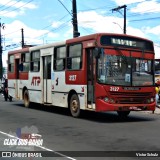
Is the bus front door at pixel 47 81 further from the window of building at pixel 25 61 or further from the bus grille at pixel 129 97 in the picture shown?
the bus grille at pixel 129 97

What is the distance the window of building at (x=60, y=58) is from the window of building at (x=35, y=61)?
2.11 m

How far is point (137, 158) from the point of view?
8.37 metres

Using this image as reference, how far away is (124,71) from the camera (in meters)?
14.9

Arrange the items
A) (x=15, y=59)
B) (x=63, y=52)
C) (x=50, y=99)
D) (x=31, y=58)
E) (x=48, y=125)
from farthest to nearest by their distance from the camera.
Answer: (x=15, y=59), (x=31, y=58), (x=50, y=99), (x=63, y=52), (x=48, y=125)

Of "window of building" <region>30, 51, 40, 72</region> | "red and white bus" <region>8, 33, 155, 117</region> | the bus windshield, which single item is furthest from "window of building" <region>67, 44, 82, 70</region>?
"window of building" <region>30, 51, 40, 72</region>

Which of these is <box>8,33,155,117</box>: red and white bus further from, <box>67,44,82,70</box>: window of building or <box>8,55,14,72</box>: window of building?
<box>8,55,14,72</box>: window of building

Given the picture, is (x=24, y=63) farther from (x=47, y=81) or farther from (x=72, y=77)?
(x=72, y=77)

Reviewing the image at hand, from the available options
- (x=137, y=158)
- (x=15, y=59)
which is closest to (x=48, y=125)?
(x=137, y=158)

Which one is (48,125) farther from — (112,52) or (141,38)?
(141,38)

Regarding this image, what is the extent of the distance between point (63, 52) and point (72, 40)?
3.03ft

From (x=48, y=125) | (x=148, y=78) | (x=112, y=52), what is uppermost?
(x=112, y=52)

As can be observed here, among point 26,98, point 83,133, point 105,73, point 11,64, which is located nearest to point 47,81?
point 26,98

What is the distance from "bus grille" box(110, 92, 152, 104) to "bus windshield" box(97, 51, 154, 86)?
358 millimetres

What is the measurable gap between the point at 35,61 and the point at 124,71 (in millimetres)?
6624
